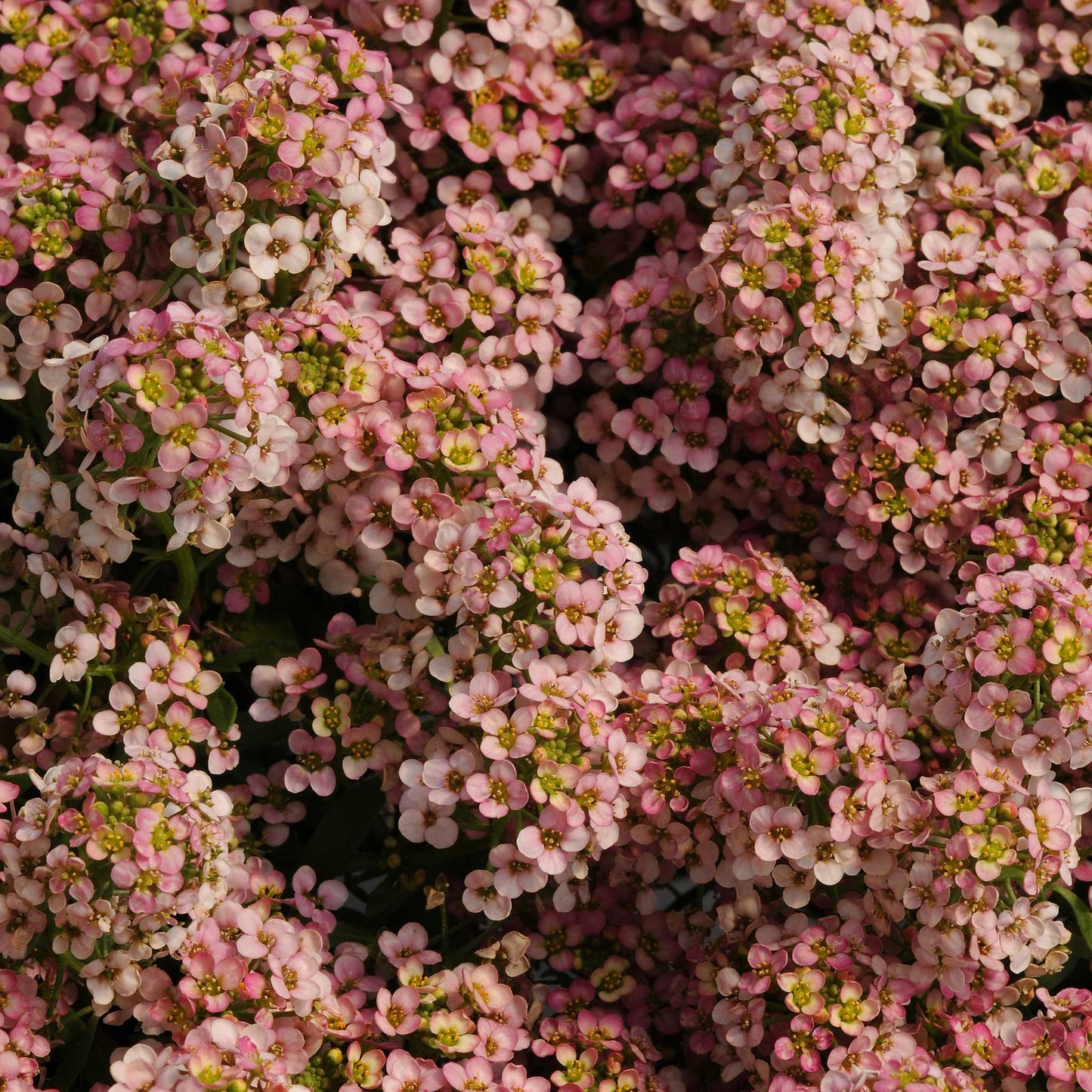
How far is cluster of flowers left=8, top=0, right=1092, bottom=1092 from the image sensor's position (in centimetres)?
202

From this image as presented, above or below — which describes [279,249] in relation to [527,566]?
above

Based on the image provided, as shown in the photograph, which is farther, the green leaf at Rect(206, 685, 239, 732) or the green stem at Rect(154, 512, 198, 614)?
the green leaf at Rect(206, 685, 239, 732)

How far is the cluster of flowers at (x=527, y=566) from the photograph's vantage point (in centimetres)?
202

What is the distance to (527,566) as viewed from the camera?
2.04 m

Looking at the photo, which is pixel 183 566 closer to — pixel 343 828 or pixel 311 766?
pixel 311 766

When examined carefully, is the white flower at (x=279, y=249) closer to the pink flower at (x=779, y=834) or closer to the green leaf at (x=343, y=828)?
the green leaf at (x=343, y=828)

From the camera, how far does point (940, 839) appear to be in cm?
207

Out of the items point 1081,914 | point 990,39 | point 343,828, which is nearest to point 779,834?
point 1081,914

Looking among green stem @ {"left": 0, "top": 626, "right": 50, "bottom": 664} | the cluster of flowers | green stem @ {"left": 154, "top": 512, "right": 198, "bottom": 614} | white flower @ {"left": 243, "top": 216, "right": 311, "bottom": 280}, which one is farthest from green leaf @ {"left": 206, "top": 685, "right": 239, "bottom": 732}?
white flower @ {"left": 243, "top": 216, "right": 311, "bottom": 280}

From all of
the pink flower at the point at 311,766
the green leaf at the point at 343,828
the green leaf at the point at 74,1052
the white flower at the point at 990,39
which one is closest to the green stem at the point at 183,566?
the pink flower at the point at 311,766

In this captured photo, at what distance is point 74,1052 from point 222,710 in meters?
0.52

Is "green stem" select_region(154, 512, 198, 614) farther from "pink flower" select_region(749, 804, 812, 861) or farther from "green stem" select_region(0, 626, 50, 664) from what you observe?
"pink flower" select_region(749, 804, 812, 861)

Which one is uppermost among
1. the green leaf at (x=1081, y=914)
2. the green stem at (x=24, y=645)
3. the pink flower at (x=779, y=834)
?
the pink flower at (x=779, y=834)

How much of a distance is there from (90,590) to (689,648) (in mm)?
901
